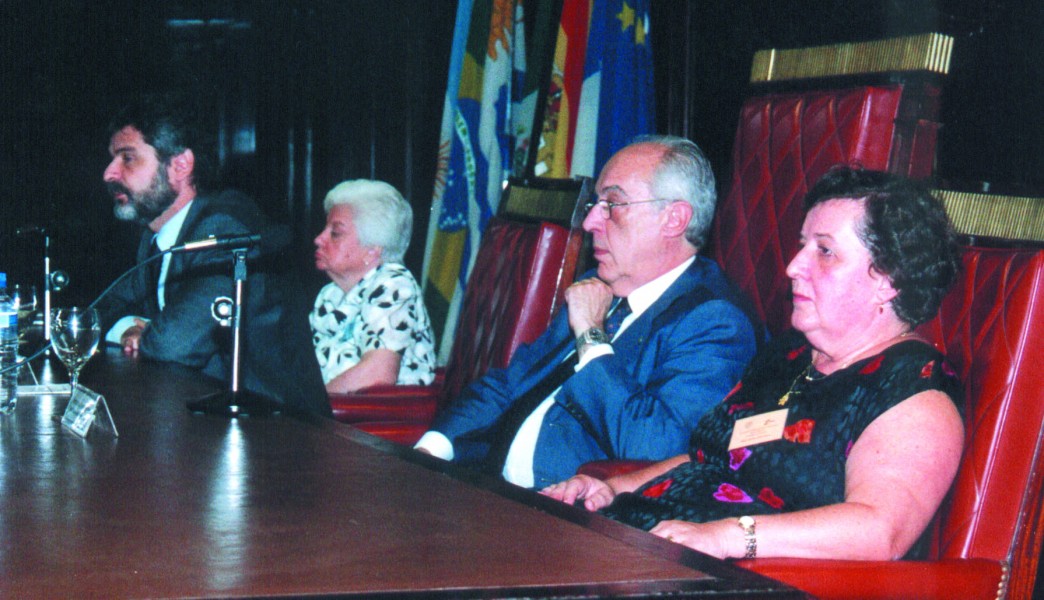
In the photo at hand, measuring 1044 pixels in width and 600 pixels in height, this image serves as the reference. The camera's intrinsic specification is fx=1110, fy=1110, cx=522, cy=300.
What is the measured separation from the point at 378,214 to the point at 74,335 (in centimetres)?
150

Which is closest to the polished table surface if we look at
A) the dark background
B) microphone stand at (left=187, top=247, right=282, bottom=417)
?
microphone stand at (left=187, top=247, right=282, bottom=417)

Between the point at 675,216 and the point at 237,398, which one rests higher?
the point at 675,216

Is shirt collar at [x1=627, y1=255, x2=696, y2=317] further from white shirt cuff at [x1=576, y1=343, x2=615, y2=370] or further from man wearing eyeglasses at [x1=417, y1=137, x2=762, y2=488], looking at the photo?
white shirt cuff at [x1=576, y1=343, x2=615, y2=370]

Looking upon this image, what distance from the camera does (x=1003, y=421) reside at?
1.59m

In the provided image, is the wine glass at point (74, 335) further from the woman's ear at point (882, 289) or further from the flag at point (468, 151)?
the flag at point (468, 151)

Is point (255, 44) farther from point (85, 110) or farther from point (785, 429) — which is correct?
point (785, 429)

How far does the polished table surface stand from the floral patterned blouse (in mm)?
1548

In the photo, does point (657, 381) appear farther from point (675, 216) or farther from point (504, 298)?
point (504, 298)

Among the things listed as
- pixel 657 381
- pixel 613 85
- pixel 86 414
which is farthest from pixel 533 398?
pixel 613 85

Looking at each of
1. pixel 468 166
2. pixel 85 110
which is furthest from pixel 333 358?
pixel 85 110

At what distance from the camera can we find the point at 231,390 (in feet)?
6.26

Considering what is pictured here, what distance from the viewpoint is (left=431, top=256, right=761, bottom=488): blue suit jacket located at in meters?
2.07

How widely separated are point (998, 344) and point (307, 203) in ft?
13.2

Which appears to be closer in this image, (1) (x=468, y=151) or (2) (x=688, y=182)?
(2) (x=688, y=182)
